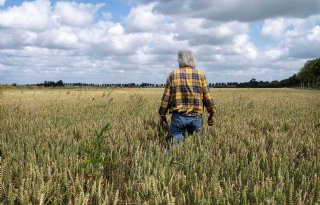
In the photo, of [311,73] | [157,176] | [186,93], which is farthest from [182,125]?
[311,73]

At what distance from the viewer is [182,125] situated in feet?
20.8

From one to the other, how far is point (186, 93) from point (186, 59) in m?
0.56

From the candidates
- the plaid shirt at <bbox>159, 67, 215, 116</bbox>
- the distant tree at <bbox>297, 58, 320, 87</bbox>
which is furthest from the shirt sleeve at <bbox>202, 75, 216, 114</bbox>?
the distant tree at <bbox>297, 58, 320, 87</bbox>

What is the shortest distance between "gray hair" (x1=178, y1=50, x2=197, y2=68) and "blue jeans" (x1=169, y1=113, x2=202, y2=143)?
85 cm

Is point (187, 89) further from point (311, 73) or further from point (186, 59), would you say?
point (311, 73)

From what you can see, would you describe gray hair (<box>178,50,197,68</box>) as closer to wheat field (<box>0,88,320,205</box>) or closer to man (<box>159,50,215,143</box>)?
man (<box>159,50,215,143</box>)

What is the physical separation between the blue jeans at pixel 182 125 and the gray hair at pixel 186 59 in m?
0.85

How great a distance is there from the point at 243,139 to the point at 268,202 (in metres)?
3.76

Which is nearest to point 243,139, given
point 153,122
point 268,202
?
point 153,122

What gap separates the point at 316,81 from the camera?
366ft

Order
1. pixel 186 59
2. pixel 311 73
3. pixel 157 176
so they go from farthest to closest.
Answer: pixel 311 73
pixel 186 59
pixel 157 176

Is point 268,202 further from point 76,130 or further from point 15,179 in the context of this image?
point 76,130

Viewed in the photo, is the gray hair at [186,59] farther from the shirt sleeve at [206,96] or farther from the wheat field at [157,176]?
the wheat field at [157,176]

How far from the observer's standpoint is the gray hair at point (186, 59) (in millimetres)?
6234
